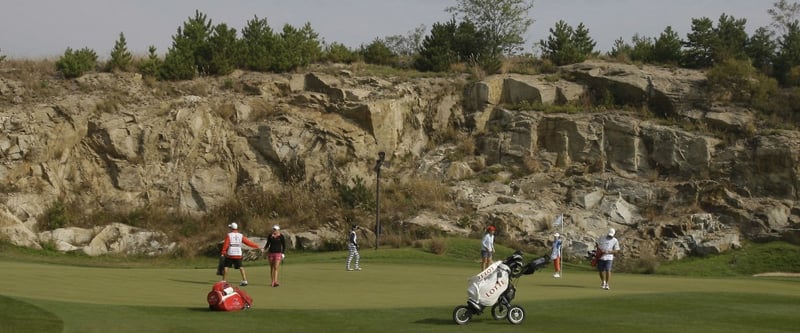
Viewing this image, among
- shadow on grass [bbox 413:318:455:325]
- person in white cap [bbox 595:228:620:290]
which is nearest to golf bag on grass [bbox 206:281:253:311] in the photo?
shadow on grass [bbox 413:318:455:325]

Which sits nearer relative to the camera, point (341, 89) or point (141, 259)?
point (141, 259)

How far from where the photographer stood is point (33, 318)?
17328mm

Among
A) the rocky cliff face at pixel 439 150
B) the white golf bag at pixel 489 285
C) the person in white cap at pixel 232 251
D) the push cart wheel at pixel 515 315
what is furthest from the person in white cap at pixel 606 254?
the rocky cliff face at pixel 439 150

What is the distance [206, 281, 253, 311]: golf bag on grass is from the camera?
1991 cm

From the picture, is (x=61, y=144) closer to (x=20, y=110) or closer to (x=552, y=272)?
(x=20, y=110)

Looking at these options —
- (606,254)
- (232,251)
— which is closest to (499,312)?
(606,254)

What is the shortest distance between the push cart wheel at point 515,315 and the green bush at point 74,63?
46134mm

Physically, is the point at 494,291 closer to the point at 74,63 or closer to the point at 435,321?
the point at 435,321

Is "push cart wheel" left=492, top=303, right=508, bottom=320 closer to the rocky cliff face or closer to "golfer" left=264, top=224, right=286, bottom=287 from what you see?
"golfer" left=264, top=224, right=286, bottom=287

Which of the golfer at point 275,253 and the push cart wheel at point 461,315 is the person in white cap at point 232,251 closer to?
the golfer at point 275,253

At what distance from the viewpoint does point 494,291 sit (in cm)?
1830

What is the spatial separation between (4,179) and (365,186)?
66.1 ft

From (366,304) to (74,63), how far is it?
4193cm

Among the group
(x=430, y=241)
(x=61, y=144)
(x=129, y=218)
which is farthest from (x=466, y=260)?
(x=61, y=144)
